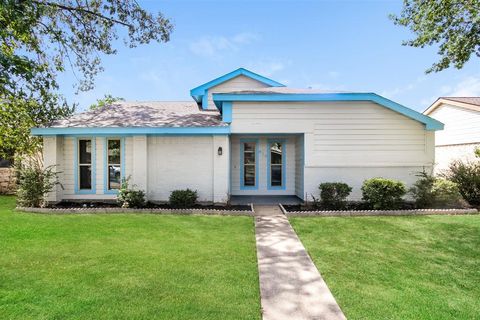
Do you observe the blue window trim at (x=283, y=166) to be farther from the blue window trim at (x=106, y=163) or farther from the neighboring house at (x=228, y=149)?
the blue window trim at (x=106, y=163)

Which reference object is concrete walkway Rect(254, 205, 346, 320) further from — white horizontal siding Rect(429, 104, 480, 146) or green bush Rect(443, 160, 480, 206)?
white horizontal siding Rect(429, 104, 480, 146)

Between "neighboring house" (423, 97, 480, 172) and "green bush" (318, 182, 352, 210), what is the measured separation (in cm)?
828

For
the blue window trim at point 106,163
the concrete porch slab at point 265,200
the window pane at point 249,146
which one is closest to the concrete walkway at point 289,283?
the concrete porch slab at point 265,200

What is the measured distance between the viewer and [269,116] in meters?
10.4

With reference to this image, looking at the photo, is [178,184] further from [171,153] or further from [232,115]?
[232,115]

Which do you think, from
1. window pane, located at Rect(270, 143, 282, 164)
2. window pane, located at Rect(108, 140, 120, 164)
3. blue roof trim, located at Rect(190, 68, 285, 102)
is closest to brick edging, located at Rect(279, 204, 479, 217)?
window pane, located at Rect(270, 143, 282, 164)

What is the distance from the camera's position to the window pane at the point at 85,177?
10.6 metres

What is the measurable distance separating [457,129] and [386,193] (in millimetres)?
11902

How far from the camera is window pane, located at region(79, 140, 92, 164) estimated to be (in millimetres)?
10547

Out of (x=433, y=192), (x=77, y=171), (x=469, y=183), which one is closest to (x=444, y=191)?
(x=433, y=192)

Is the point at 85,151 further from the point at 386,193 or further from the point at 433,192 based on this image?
the point at 433,192

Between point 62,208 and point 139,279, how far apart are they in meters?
6.75

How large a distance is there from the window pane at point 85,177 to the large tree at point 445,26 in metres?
12.8

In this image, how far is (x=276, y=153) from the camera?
12.5 meters
